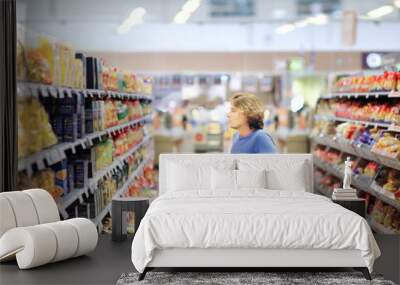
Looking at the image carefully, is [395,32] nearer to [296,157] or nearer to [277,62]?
[277,62]

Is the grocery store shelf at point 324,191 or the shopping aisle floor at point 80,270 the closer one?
the shopping aisle floor at point 80,270

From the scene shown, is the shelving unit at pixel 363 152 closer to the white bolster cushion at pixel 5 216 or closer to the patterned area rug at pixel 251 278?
the patterned area rug at pixel 251 278

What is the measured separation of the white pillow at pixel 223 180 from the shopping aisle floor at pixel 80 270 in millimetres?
938

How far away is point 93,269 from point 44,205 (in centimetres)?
74

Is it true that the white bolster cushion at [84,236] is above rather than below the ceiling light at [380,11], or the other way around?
below

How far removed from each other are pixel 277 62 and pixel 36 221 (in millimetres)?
10126

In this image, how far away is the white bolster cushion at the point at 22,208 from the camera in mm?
5889

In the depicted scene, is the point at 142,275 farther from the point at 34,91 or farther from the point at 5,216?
the point at 34,91

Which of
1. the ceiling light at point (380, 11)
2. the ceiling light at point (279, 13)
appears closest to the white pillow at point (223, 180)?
the ceiling light at point (380, 11)

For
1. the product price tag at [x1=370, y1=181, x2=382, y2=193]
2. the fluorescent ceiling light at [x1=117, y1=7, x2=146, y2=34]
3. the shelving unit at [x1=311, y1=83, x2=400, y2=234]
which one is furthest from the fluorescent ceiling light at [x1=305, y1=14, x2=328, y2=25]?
the product price tag at [x1=370, y1=181, x2=382, y2=193]

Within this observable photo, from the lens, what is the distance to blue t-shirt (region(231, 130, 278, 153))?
7781 millimetres

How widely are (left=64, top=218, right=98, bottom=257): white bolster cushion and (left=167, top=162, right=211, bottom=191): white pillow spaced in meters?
0.97

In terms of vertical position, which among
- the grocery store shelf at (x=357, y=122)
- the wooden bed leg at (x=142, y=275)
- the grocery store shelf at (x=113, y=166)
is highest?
the grocery store shelf at (x=357, y=122)

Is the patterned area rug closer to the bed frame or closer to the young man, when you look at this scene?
the bed frame
